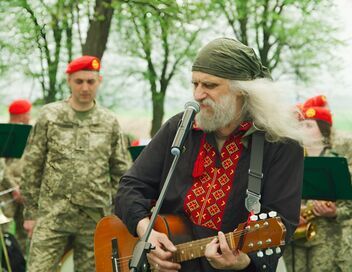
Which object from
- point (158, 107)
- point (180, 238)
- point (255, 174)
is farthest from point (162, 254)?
point (158, 107)

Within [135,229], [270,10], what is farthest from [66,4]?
[135,229]

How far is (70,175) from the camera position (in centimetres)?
692

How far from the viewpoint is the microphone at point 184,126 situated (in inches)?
149

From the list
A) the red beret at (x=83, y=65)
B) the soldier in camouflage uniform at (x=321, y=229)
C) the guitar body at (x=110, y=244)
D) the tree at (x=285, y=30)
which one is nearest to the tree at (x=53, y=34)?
the tree at (x=285, y=30)

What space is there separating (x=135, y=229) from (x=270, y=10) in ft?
55.0

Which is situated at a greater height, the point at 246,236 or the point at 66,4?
the point at 66,4

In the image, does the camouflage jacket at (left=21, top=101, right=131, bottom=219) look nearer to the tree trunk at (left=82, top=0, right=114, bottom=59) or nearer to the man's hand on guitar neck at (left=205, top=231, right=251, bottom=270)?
the man's hand on guitar neck at (left=205, top=231, right=251, bottom=270)

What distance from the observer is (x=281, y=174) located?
4152mm

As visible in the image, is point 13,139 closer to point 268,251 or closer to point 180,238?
point 180,238

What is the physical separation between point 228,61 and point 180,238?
106 centimetres

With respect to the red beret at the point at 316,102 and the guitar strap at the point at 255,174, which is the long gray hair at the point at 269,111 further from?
the red beret at the point at 316,102

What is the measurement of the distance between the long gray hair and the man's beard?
8 cm

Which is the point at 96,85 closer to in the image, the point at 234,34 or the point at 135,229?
the point at 135,229

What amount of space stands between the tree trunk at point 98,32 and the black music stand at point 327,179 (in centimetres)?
702
